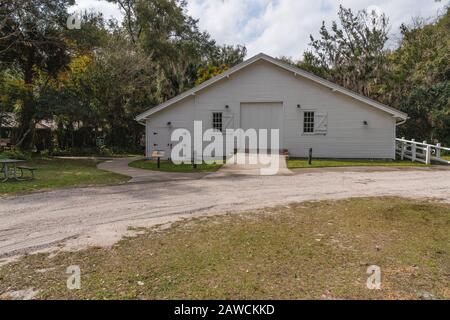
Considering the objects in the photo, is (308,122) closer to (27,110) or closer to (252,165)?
(252,165)

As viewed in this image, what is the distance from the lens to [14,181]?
427 inches

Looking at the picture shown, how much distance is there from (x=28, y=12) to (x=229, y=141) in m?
12.0

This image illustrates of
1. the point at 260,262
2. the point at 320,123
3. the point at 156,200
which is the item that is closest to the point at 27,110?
the point at 156,200

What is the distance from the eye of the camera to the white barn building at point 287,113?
56.6ft

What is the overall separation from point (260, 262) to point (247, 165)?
408 inches

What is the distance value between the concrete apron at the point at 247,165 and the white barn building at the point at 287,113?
2.35m

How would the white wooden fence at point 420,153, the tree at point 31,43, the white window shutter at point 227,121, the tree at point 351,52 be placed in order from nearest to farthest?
the white wooden fence at point 420,153 < the tree at point 31,43 < the white window shutter at point 227,121 < the tree at point 351,52

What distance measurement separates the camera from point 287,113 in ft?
58.7

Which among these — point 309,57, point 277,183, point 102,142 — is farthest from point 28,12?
point 309,57

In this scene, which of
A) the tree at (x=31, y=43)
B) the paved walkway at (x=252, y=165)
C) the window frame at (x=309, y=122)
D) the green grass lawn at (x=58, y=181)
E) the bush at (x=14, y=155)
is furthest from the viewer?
the window frame at (x=309, y=122)

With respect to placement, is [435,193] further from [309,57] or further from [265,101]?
[309,57]

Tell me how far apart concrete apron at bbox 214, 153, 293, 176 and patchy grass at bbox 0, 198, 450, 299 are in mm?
6478
